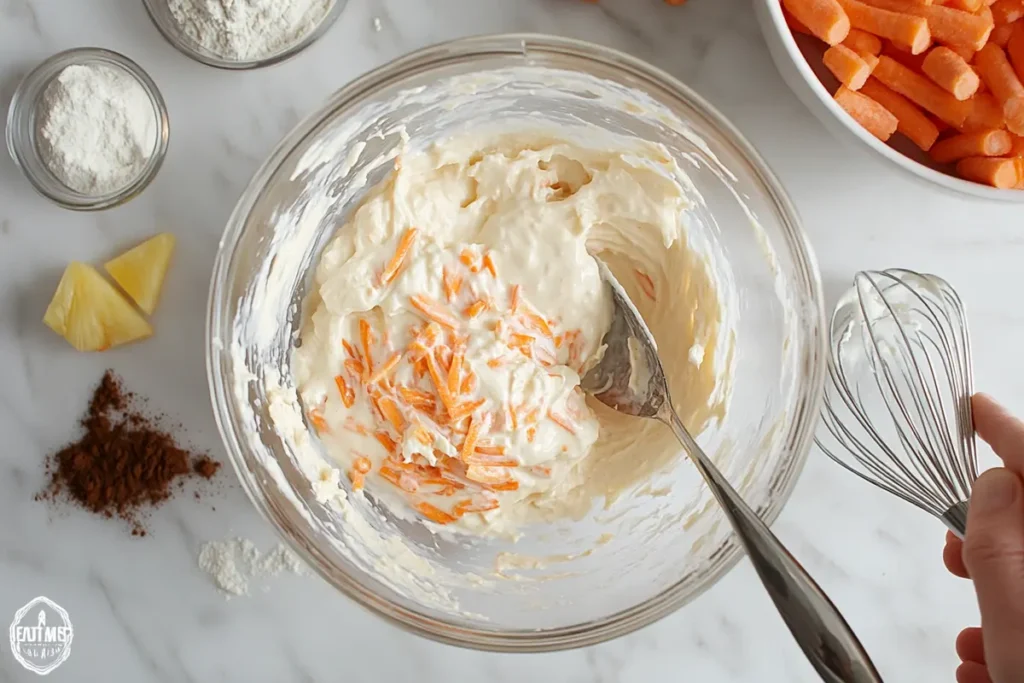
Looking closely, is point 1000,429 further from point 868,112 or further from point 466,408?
point 466,408

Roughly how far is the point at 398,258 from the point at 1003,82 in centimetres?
88

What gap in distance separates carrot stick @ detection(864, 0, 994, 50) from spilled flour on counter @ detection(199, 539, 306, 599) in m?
1.23

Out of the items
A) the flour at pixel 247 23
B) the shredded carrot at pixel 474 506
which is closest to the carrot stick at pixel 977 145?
the shredded carrot at pixel 474 506

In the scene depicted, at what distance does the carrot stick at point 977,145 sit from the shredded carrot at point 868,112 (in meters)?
0.09

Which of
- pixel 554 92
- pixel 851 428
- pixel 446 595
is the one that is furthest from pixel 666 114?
pixel 446 595

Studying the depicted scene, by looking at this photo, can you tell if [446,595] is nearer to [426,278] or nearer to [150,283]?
[426,278]

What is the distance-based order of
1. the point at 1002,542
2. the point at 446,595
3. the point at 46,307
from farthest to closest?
the point at 46,307
the point at 446,595
the point at 1002,542

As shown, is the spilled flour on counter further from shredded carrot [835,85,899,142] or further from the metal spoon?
shredded carrot [835,85,899,142]

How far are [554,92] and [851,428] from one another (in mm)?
732

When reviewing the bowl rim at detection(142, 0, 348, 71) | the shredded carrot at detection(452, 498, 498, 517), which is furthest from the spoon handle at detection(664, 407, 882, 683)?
the bowl rim at detection(142, 0, 348, 71)

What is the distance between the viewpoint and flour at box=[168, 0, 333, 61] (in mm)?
1265

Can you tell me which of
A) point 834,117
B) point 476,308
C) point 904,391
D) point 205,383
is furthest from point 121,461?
point 904,391

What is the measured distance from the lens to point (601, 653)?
139cm

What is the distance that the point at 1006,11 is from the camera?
1210mm
